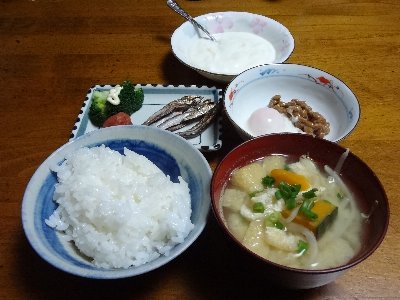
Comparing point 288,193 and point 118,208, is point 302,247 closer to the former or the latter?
point 288,193

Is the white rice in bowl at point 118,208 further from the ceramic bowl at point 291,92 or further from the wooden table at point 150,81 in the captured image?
the ceramic bowl at point 291,92

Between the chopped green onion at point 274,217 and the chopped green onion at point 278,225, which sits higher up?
the chopped green onion at point 274,217

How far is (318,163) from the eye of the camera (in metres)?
1.49

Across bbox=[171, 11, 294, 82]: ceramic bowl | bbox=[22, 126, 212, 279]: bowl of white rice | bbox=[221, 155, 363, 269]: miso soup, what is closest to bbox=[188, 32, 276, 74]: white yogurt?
bbox=[171, 11, 294, 82]: ceramic bowl

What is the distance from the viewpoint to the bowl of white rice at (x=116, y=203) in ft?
4.22

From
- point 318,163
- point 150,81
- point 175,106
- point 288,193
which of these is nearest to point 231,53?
point 150,81

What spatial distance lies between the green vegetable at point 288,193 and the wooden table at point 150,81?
0.26 meters

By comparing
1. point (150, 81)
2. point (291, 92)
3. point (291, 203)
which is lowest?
point (150, 81)

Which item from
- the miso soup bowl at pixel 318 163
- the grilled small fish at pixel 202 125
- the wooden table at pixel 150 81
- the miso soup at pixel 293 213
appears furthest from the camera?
the grilled small fish at pixel 202 125

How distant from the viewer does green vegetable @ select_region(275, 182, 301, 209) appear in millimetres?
1333

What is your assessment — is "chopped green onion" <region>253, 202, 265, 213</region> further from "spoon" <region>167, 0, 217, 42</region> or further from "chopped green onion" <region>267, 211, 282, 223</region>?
"spoon" <region>167, 0, 217, 42</region>

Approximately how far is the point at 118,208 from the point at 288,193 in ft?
1.91

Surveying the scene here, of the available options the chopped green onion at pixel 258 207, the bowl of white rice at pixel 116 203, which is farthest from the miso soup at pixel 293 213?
the bowl of white rice at pixel 116 203

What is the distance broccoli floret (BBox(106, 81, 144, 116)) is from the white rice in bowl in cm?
47
